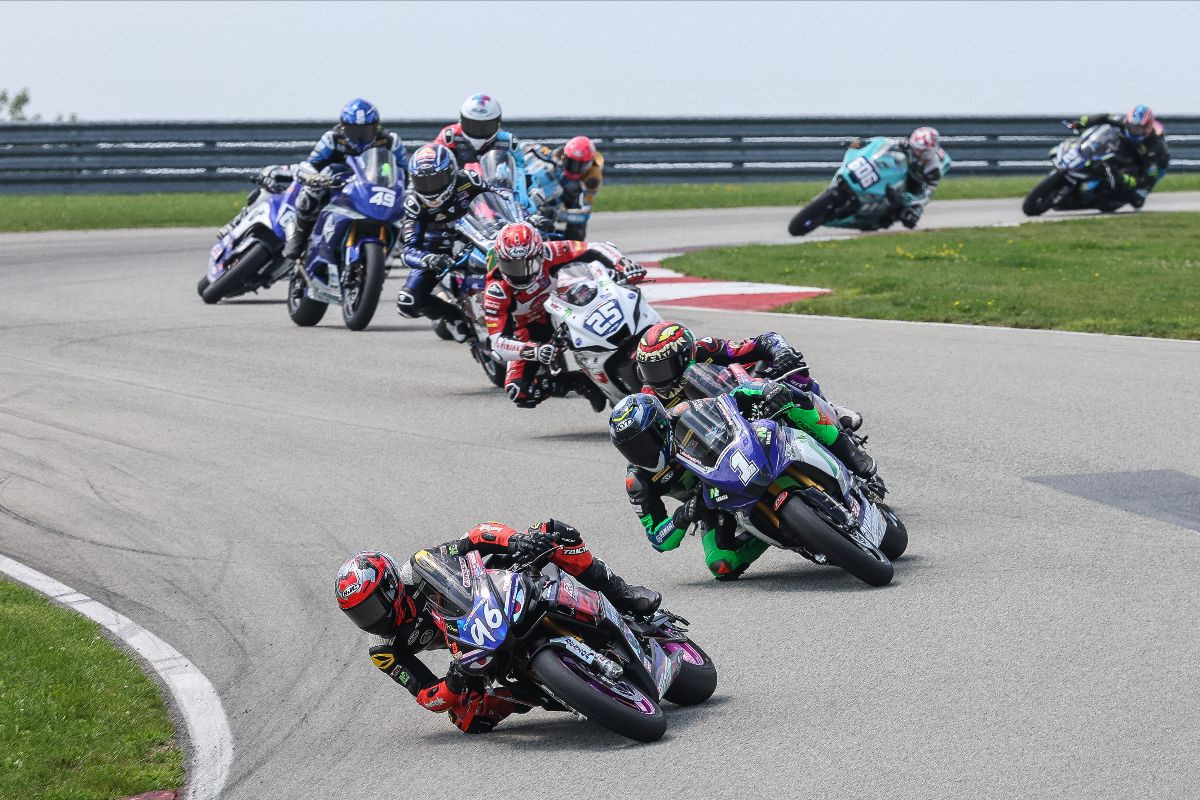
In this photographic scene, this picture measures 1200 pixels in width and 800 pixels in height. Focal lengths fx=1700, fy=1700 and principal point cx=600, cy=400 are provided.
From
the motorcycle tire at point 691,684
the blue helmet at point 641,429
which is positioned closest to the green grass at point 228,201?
the blue helmet at point 641,429

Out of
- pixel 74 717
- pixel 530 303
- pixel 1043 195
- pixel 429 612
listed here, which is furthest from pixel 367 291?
pixel 1043 195

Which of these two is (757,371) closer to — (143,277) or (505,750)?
(505,750)

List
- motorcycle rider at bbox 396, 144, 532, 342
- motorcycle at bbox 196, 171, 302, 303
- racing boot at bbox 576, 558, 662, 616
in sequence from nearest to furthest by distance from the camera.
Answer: racing boot at bbox 576, 558, 662, 616, motorcycle rider at bbox 396, 144, 532, 342, motorcycle at bbox 196, 171, 302, 303

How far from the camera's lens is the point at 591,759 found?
6.39 m

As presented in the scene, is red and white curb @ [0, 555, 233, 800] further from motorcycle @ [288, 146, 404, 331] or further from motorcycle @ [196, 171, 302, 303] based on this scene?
motorcycle @ [196, 171, 302, 303]

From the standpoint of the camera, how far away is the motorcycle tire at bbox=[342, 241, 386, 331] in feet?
57.5

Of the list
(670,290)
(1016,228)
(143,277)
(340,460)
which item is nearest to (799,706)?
(340,460)

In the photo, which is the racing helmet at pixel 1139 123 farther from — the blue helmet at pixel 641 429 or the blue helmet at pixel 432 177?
the blue helmet at pixel 641 429

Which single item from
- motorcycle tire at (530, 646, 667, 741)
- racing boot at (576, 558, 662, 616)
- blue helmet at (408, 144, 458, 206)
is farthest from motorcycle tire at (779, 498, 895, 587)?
blue helmet at (408, 144, 458, 206)

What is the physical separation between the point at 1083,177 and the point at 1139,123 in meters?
1.22

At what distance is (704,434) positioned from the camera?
8.46 meters

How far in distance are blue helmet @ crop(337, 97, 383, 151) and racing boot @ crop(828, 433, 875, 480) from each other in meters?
10.0

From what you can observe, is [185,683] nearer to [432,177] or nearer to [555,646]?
[555,646]

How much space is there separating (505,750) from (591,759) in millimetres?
446
